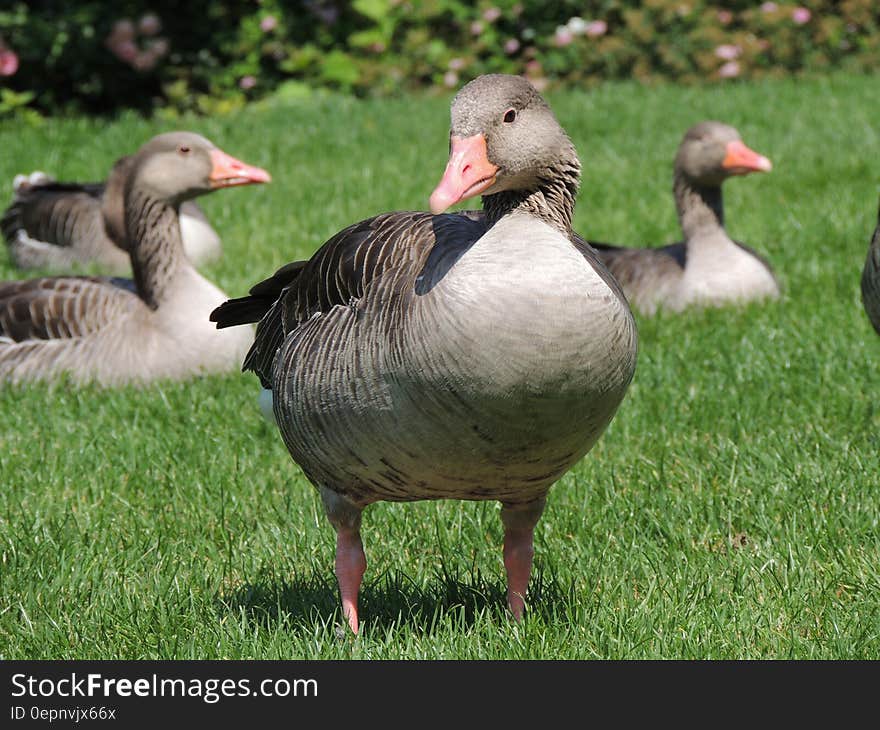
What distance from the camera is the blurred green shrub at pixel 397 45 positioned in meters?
15.5

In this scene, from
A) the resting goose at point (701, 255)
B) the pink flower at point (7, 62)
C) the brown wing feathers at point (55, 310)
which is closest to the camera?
the brown wing feathers at point (55, 310)

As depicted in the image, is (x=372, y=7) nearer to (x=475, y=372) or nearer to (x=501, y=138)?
(x=501, y=138)

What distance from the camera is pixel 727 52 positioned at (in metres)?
16.8

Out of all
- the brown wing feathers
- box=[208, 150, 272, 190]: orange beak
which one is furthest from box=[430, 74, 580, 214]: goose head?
the brown wing feathers

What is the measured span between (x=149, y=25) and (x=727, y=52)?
24.0 ft

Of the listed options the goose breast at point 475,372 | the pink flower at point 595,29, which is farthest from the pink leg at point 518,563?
the pink flower at point 595,29

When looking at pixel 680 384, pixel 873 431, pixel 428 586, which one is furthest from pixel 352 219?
pixel 428 586

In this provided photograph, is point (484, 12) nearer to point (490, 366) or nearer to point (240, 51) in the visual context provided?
point (240, 51)

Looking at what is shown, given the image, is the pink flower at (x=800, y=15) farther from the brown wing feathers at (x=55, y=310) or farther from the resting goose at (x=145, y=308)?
the brown wing feathers at (x=55, y=310)

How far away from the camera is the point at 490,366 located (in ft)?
10.1

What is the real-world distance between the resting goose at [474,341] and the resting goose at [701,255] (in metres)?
Result: 4.26

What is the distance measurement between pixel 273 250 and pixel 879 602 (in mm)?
5995

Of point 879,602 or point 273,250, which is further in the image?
point 273,250

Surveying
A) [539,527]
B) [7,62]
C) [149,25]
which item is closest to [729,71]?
[149,25]
